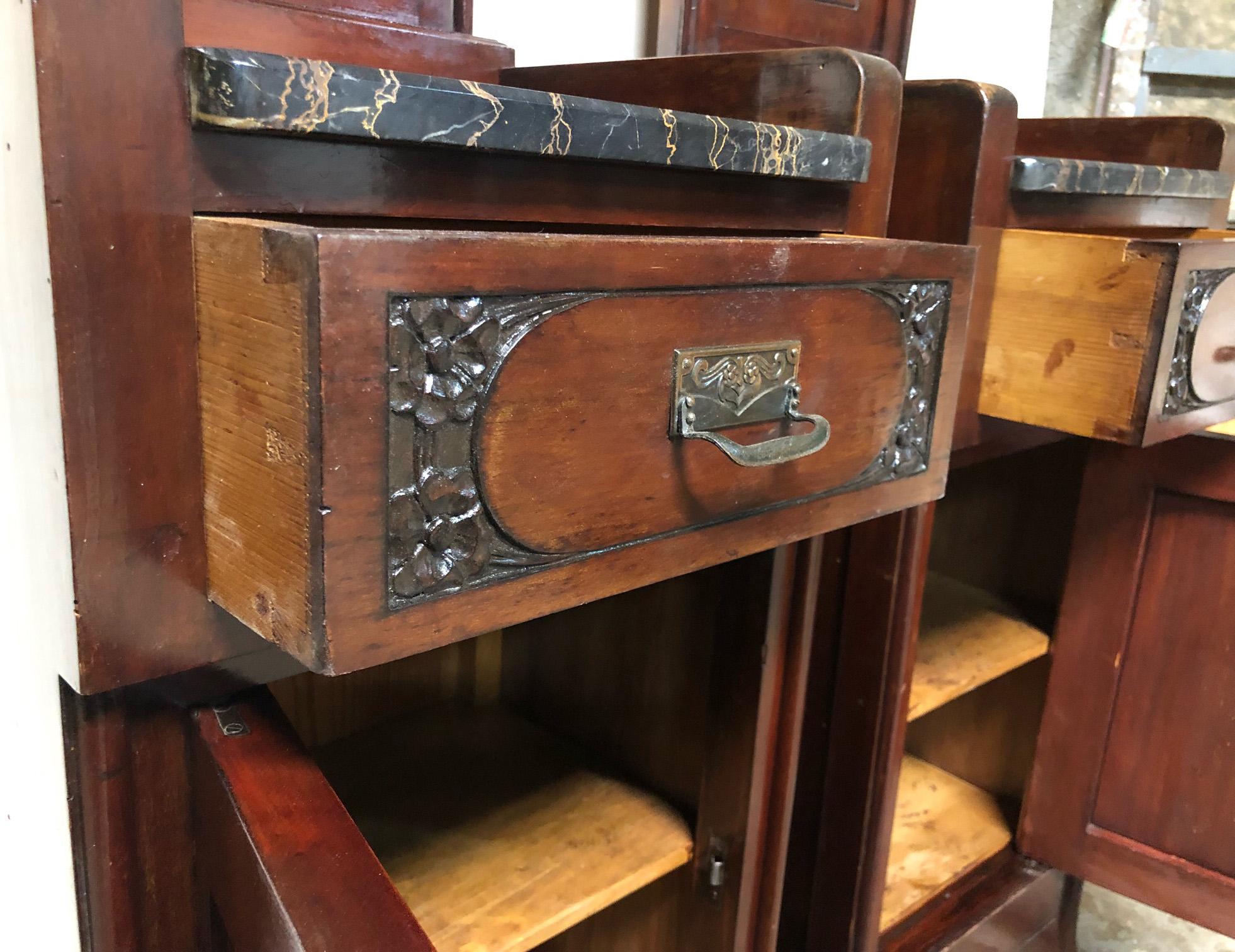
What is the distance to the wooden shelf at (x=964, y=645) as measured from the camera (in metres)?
1.07

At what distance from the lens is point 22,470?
47 centimetres

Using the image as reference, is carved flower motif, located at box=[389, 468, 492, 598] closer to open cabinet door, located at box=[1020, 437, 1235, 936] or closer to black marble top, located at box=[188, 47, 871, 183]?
black marble top, located at box=[188, 47, 871, 183]

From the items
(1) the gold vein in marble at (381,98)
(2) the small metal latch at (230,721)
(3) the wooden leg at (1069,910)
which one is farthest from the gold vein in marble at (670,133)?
(3) the wooden leg at (1069,910)

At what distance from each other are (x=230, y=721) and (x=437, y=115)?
0.34 metres

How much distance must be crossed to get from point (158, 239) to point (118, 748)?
287 mm

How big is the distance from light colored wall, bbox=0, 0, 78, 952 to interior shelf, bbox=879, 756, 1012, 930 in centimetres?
75

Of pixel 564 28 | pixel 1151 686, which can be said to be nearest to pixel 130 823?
pixel 564 28

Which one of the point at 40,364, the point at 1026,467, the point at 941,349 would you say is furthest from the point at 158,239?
the point at 1026,467

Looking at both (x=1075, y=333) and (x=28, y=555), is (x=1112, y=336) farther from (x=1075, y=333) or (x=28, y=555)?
(x=28, y=555)

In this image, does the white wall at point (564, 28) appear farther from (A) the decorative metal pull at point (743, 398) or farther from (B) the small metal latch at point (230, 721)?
(B) the small metal latch at point (230, 721)

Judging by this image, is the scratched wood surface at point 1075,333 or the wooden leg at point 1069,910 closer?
the scratched wood surface at point 1075,333

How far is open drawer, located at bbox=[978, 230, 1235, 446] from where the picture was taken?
0.75 metres

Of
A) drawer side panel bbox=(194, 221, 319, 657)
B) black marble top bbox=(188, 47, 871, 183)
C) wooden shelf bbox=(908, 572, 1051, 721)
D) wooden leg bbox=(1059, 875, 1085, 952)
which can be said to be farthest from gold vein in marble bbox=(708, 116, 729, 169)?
wooden leg bbox=(1059, 875, 1085, 952)

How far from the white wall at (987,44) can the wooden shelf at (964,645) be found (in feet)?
2.08
